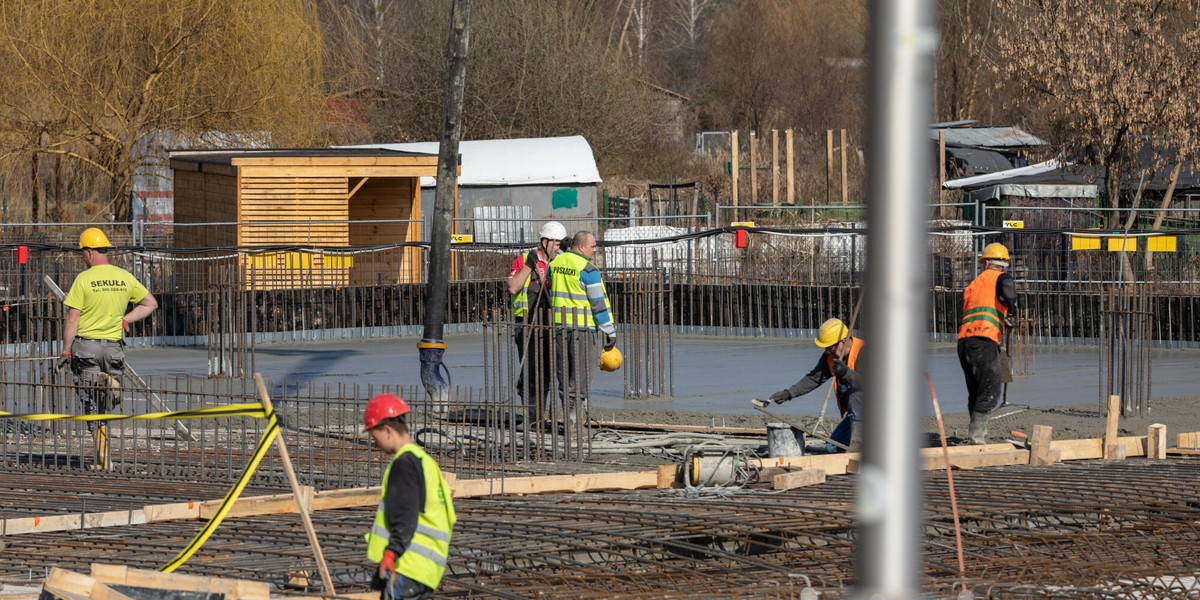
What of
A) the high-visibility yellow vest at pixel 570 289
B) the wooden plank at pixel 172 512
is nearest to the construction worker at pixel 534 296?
the high-visibility yellow vest at pixel 570 289

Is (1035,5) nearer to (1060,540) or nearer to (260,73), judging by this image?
(260,73)

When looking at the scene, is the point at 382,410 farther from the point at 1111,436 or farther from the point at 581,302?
the point at 1111,436

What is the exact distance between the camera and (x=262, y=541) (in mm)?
7863

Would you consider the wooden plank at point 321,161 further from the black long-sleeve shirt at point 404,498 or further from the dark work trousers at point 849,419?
the black long-sleeve shirt at point 404,498

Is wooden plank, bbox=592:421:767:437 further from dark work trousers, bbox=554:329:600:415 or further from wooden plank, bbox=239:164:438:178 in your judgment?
wooden plank, bbox=239:164:438:178

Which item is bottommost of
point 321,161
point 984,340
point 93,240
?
point 984,340

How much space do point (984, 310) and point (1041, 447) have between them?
5.55ft

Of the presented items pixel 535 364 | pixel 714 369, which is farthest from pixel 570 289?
pixel 714 369

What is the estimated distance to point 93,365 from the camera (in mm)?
10742

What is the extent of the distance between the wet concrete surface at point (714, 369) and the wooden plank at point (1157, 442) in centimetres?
301

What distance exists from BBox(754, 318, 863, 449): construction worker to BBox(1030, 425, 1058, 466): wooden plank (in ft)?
3.80

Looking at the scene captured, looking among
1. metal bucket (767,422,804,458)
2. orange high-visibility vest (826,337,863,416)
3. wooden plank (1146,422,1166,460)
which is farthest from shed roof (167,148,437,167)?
Result: wooden plank (1146,422,1166,460)

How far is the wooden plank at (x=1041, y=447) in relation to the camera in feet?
33.1

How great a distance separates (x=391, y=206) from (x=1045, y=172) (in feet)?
41.8
